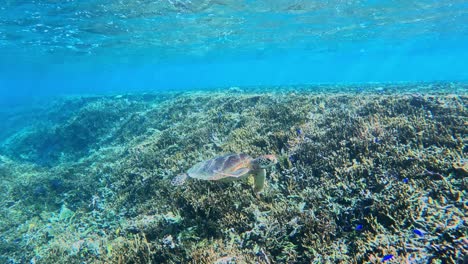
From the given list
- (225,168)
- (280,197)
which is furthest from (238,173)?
(280,197)

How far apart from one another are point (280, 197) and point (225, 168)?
1235mm

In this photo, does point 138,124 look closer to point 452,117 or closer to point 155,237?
point 155,237

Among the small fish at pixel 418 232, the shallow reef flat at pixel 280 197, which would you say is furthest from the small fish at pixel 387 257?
the small fish at pixel 418 232

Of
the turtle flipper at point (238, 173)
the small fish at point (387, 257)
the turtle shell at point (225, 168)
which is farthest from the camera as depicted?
the turtle shell at point (225, 168)

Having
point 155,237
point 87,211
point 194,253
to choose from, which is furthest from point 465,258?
point 87,211

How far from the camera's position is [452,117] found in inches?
260

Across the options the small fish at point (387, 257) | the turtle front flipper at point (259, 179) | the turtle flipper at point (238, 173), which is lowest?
the turtle front flipper at point (259, 179)

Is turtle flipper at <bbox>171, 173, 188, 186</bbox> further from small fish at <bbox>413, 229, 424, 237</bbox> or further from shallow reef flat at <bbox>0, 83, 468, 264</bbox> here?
small fish at <bbox>413, 229, 424, 237</bbox>

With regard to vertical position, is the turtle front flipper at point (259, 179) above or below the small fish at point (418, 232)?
below

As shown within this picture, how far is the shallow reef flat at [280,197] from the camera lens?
3844mm

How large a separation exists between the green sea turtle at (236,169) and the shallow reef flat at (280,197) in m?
0.40

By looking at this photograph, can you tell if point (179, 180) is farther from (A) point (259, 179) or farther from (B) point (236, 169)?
(A) point (259, 179)

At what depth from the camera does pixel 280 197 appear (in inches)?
205

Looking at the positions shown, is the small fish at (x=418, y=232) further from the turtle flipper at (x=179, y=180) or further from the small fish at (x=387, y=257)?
the turtle flipper at (x=179, y=180)
